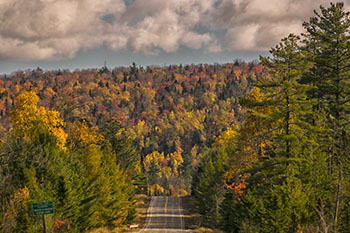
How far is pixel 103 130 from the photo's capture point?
50.8 meters

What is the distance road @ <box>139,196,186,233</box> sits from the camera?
4821 cm

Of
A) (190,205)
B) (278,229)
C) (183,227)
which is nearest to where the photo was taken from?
(278,229)

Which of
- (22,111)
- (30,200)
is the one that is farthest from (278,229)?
(22,111)

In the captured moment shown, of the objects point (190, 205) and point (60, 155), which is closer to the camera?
point (60, 155)

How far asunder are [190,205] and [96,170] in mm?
39611

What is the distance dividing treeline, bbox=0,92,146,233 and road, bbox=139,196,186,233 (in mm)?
7881

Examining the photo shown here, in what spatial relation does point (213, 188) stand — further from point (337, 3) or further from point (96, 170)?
point (337, 3)

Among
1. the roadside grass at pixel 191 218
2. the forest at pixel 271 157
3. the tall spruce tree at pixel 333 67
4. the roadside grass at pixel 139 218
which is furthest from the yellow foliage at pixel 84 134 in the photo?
the tall spruce tree at pixel 333 67

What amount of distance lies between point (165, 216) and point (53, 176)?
35696 mm

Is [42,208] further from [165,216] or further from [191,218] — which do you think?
[165,216]

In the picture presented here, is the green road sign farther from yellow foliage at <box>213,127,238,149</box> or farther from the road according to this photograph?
the road

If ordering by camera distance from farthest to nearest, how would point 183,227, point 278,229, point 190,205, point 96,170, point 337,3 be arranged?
1. point 190,205
2. point 183,227
3. point 96,170
4. point 337,3
5. point 278,229

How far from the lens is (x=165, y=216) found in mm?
60125

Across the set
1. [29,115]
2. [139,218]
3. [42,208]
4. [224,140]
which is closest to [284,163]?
[42,208]
